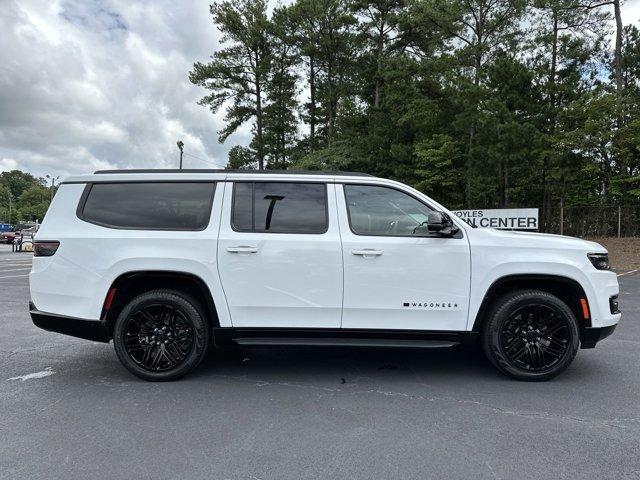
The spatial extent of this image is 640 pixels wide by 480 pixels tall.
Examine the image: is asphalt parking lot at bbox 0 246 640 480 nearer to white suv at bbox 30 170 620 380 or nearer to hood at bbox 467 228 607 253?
white suv at bbox 30 170 620 380

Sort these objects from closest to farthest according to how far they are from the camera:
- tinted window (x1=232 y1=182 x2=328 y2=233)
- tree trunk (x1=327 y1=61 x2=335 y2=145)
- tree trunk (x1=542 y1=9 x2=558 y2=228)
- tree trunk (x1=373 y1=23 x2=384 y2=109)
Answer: tinted window (x1=232 y1=182 x2=328 y2=233)
tree trunk (x1=542 y1=9 x2=558 y2=228)
tree trunk (x1=373 y1=23 x2=384 y2=109)
tree trunk (x1=327 y1=61 x2=335 y2=145)

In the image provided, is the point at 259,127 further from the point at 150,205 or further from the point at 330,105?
the point at 150,205

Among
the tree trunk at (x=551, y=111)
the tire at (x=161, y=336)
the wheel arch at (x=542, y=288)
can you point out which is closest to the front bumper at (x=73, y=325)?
the tire at (x=161, y=336)

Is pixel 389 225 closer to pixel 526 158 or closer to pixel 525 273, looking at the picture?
pixel 525 273

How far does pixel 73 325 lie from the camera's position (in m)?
4.12

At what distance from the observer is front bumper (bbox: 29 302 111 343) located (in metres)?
4.11

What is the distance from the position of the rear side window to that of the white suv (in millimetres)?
13

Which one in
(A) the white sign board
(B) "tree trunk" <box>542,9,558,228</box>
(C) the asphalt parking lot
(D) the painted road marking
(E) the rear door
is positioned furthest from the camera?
(B) "tree trunk" <box>542,9,558,228</box>

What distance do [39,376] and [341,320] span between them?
3035 millimetres

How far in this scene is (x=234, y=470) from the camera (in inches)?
106

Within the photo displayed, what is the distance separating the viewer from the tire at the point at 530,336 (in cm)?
407

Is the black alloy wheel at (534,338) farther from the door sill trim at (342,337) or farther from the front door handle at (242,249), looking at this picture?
the front door handle at (242,249)

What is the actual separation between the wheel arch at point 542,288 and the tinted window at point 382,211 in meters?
0.92

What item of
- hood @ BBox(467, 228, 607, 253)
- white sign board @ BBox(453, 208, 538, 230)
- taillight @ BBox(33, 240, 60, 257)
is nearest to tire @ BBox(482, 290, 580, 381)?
hood @ BBox(467, 228, 607, 253)
